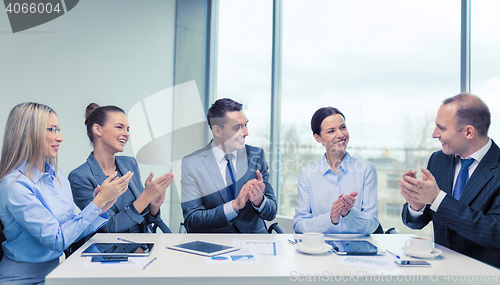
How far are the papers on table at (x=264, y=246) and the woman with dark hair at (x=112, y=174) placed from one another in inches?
24.7

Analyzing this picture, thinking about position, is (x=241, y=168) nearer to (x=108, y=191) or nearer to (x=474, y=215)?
(x=108, y=191)

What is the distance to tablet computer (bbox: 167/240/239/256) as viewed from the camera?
1.63 metres

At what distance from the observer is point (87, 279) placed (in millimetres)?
1284

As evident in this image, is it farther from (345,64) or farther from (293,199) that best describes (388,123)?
(293,199)

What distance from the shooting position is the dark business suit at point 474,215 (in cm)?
176

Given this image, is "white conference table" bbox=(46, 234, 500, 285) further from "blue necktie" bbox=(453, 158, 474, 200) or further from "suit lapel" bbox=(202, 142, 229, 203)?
"suit lapel" bbox=(202, 142, 229, 203)

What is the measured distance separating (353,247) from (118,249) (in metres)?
1.12

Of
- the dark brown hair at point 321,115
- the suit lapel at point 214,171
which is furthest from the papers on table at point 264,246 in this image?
the dark brown hair at point 321,115

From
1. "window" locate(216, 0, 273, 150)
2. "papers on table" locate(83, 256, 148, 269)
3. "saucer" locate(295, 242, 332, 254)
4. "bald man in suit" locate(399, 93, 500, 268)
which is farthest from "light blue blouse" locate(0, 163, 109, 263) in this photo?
"window" locate(216, 0, 273, 150)

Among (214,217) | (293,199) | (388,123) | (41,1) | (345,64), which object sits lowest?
(293,199)

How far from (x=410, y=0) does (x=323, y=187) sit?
218 centimetres

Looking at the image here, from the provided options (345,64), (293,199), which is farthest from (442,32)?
(293,199)

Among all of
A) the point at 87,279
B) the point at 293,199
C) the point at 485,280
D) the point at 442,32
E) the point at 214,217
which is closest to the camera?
the point at 87,279

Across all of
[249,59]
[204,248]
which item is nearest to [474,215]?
[204,248]
